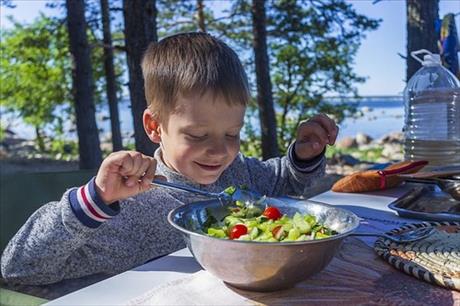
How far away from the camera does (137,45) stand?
→ 4242 millimetres

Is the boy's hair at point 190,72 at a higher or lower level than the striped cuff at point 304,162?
higher

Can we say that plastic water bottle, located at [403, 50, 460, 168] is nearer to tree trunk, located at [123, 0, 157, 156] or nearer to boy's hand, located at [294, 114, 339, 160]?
boy's hand, located at [294, 114, 339, 160]

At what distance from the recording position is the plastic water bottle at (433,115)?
2.00 metres

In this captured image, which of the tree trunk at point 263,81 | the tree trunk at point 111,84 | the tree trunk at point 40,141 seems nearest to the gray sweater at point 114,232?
the tree trunk at point 263,81

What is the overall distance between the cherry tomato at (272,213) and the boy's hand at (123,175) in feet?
0.86

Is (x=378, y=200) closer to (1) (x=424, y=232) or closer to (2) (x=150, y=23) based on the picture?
(1) (x=424, y=232)

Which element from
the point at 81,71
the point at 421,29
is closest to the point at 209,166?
the point at 421,29

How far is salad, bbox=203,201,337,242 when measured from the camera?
0.80 m

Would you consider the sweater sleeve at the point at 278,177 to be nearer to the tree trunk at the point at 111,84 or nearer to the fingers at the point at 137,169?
the fingers at the point at 137,169

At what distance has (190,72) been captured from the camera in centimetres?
132

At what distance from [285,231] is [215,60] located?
708 mm

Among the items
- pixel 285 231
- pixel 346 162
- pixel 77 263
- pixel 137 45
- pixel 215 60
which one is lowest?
pixel 346 162

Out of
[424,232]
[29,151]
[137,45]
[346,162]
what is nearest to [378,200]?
[424,232]

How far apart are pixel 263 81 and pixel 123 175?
579 centimetres
